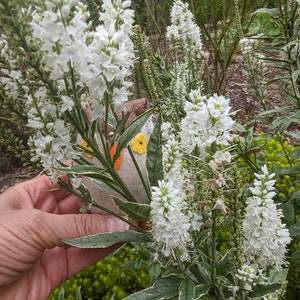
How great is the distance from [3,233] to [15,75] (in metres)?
0.57

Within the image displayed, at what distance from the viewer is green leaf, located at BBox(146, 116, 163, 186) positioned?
53.6 inches

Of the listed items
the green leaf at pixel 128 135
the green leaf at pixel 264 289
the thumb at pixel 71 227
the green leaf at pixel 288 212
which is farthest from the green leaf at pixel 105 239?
the green leaf at pixel 288 212

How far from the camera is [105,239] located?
1.35m

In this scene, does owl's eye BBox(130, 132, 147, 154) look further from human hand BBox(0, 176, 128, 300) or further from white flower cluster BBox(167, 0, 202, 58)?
white flower cluster BBox(167, 0, 202, 58)

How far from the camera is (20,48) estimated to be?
3.21 ft

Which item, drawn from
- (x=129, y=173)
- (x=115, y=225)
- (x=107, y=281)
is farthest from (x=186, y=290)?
(x=107, y=281)

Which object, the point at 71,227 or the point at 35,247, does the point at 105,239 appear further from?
the point at 35,247

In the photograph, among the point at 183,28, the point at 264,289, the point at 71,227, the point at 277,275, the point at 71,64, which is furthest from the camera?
the point at 183,28

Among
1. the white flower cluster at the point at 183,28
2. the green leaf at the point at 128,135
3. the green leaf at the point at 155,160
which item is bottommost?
the green leaf at the point at 155,160

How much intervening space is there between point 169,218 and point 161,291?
1.19 feet

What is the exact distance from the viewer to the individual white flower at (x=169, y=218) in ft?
3.75

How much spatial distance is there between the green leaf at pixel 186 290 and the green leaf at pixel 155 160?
330 millimetres

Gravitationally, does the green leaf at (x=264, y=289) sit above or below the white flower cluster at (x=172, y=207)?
below

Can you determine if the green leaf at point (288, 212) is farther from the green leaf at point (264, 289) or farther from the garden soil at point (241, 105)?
A: the garden soil at point (241, 105)
